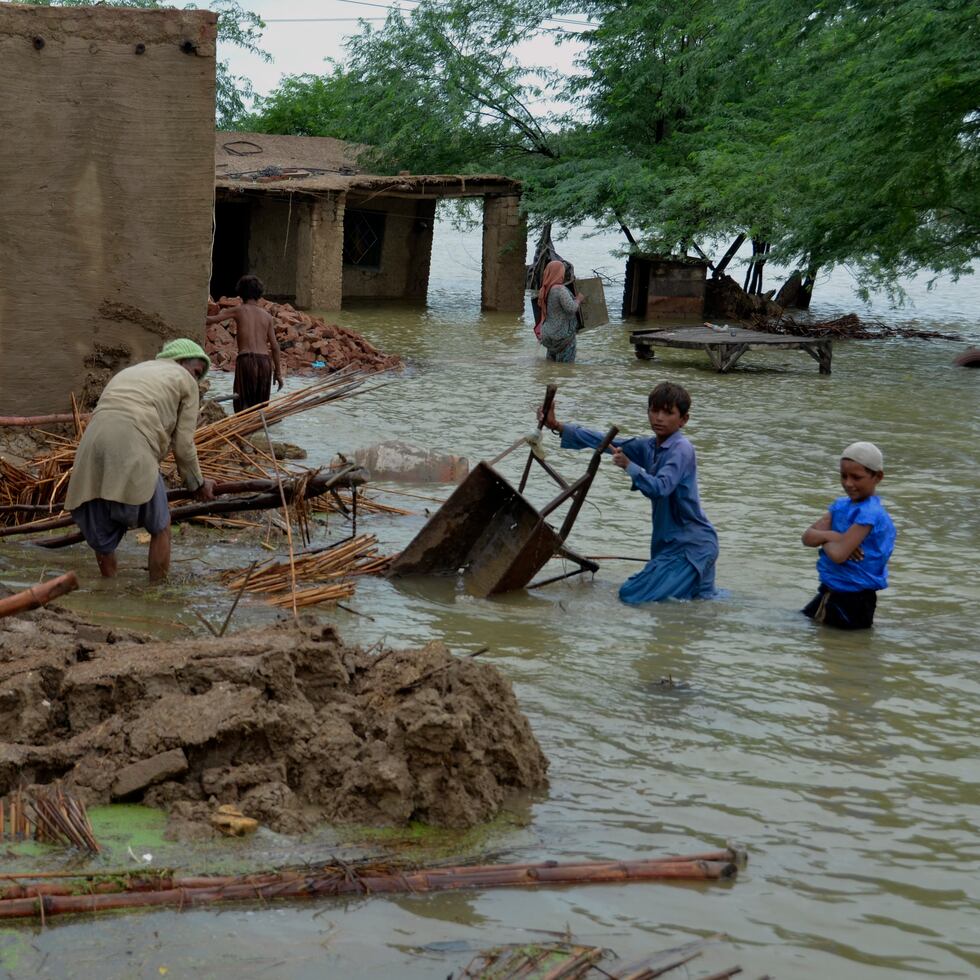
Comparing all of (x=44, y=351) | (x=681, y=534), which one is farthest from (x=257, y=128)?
(x=681, y=534)

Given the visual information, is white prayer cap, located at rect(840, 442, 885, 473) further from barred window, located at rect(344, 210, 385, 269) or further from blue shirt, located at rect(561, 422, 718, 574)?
barred window, located at rect(344, 210, 385, 269)

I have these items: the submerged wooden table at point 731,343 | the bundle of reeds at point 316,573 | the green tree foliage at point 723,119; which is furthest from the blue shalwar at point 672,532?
the submerged wooden table at point 731,343

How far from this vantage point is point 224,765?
441 centimetres

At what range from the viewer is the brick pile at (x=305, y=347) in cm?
1736

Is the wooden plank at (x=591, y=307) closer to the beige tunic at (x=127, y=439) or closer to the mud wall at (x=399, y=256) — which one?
the mud wall at (x=399, y=256)

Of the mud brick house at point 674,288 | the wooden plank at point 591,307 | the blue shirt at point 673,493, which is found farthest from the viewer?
the mud brick house at point 674,288

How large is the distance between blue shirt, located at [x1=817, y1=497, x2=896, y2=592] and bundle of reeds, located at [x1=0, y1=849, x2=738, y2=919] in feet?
9.11

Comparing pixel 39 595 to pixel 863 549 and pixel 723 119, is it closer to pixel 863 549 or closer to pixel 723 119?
pixel 863 549

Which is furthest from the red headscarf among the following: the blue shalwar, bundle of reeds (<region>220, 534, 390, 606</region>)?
the blue shalwar

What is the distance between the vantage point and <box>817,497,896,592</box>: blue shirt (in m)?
6.55

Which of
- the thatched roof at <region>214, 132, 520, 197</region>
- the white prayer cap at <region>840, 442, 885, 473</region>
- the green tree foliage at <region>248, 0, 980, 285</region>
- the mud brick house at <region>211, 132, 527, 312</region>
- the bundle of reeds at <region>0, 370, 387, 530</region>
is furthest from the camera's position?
the mud brick house at <region>211, 132, 527, 312</region>

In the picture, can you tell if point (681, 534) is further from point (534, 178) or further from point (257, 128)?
point (257, 128)

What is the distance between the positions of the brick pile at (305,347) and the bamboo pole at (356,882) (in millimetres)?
13245

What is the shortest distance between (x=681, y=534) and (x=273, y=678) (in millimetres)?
3096
